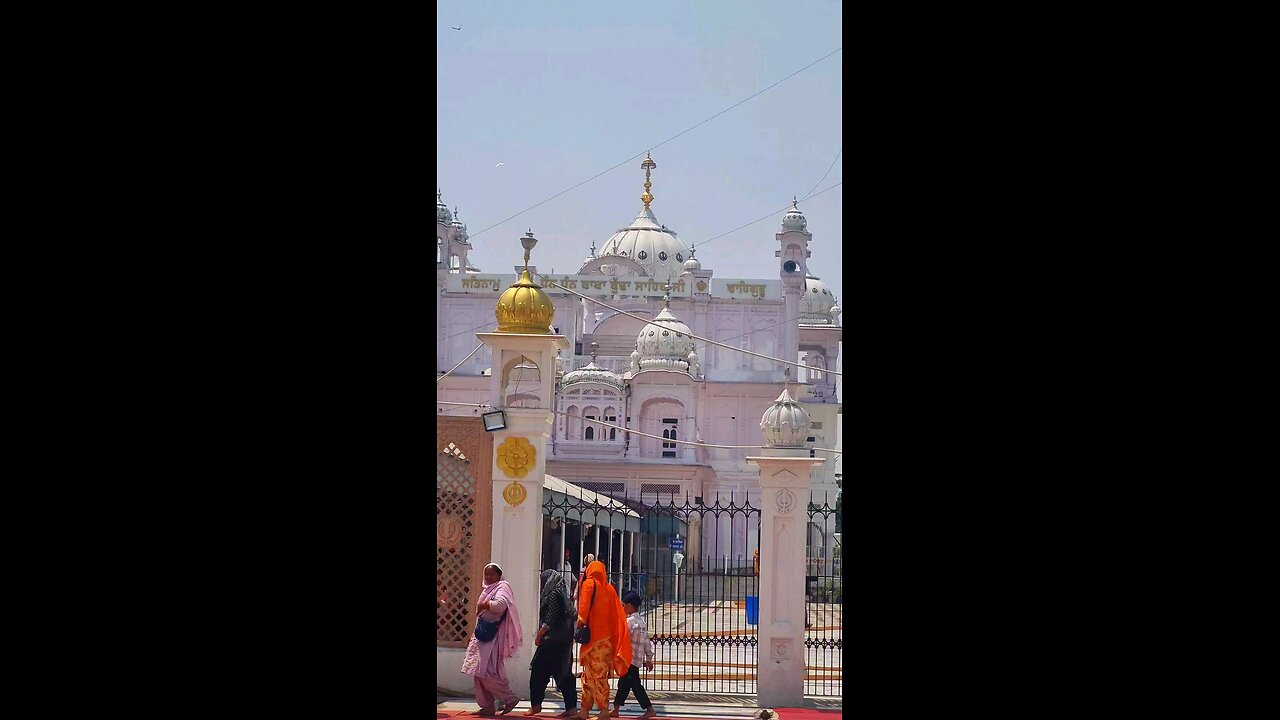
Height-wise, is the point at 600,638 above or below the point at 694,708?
above

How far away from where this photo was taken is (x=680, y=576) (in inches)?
744

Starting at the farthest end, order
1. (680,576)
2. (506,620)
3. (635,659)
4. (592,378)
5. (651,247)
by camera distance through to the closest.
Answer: (651,247), (592,378), (680,576), (635,659), (506,620)

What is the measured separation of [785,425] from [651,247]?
2696cm

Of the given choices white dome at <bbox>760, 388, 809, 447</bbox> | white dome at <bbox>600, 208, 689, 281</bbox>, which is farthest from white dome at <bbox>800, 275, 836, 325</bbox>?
white dome at <bbox>760, 388, 809, 447</bbox>

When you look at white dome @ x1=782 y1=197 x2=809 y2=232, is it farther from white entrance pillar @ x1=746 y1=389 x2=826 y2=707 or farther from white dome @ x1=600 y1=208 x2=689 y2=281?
white entrance pillar @ x1=746 y1=389 x2=826 y2=707

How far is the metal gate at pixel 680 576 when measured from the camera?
9.13 metres

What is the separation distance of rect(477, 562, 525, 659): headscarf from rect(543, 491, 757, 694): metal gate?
772 millimetres

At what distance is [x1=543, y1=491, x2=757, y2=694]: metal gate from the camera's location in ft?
30.0

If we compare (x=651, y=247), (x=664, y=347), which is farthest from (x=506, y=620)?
(x=651, y=247)

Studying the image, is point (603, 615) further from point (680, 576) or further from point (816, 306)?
point (816, 306)

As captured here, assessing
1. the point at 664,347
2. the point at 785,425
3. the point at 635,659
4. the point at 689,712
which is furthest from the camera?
the point at 664,347

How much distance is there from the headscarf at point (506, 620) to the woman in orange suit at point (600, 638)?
47cm
